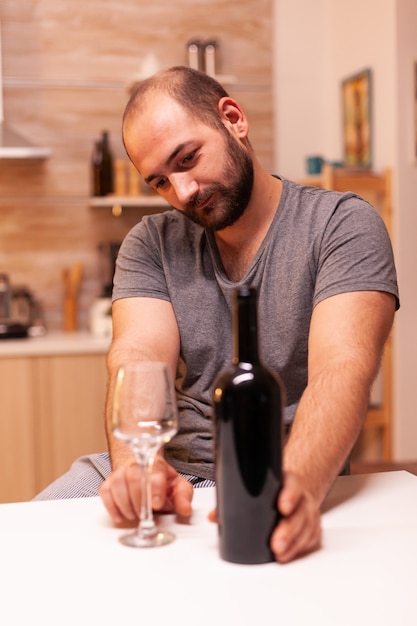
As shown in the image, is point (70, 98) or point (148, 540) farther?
point (70, 98)

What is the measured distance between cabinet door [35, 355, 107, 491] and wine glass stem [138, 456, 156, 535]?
7.92ft

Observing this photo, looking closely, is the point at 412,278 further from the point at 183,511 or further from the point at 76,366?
the point at 183,511

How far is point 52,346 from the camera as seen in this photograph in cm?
345

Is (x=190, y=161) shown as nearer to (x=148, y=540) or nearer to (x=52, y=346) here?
(x=148, y=540)

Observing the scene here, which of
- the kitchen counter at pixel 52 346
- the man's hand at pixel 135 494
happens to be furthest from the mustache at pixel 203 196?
the kitchen counter at pixel 52 346

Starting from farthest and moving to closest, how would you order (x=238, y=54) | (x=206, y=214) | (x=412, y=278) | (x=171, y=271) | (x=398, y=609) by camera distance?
(x=238, y=54) → (x=412, y=278) → (x=171, y=271) → (x=206, y=214) → (x=398, y=609)

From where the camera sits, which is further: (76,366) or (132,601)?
(76,366)

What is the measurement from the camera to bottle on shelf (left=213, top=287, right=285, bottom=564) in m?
0.90

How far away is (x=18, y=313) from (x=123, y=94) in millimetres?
1158

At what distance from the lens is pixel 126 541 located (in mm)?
1047

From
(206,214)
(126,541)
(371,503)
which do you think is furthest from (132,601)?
(206,214)

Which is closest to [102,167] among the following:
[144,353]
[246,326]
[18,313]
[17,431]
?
[18,313]

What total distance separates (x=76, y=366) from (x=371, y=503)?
237cm

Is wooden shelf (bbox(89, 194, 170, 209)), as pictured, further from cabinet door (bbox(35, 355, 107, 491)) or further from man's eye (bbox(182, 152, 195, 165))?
man's eye (bbox(182, 152, 195, 165))
